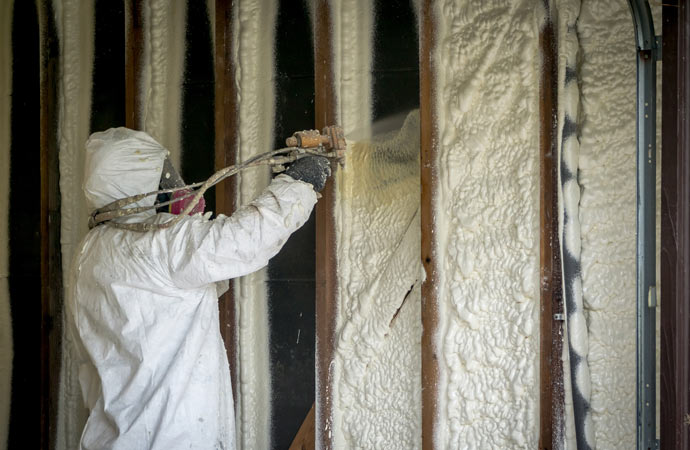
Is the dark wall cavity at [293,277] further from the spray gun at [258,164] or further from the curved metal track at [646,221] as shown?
the curved metal track at [646,221]

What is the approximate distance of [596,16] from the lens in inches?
70.7

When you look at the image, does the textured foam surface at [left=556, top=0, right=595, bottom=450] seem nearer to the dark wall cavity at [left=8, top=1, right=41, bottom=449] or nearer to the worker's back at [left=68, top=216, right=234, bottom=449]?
the worker's back at [left=68, top=216, right=234, bottom=449]

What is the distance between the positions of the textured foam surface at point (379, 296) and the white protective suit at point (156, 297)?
49cm

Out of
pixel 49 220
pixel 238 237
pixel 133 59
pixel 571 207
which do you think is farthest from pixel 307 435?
pixel 133 59

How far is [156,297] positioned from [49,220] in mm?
1079

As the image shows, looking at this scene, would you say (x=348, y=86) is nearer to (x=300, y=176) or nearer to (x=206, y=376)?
(x=300, y=176)

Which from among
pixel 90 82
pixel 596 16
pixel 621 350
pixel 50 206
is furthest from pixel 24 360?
pixel 596 16

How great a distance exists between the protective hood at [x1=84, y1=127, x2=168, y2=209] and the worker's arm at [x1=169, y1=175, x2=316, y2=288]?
24cm

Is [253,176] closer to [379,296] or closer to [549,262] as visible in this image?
[379,296]

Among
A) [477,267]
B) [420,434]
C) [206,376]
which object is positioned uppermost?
[477,267]

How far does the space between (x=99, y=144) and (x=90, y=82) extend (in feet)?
2.89

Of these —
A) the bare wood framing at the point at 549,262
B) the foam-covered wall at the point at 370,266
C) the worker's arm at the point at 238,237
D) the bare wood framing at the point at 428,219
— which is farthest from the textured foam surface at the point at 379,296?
the worker's arm at the point at 238,237

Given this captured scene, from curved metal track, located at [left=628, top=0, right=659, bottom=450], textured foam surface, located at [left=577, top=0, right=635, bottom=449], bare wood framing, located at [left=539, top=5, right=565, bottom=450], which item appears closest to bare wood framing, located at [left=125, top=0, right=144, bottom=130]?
bare wood framing, located at [left=539, top=5, right=565, bottom=450]

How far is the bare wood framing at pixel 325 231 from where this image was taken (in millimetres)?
2141
